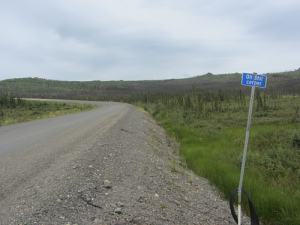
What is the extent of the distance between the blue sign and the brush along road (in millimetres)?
2753

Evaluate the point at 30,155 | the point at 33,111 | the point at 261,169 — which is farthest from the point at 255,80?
the point at 33,111

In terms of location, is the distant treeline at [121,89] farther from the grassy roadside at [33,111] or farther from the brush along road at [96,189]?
the brush along road at [96,189]

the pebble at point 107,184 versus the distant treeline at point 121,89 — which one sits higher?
the distant treeline at point 121,89

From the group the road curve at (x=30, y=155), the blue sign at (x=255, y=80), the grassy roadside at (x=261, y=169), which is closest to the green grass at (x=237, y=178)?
the grassy roadside at (x=261, y=169)

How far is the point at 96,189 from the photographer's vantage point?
384cm

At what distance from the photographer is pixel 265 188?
540 cm

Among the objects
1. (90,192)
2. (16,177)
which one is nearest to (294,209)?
(90,192)

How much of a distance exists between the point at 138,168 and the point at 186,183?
1.46 metres

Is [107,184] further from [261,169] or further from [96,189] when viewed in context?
[261,169]

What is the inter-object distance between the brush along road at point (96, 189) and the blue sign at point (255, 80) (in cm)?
275

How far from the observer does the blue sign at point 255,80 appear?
3483 mm

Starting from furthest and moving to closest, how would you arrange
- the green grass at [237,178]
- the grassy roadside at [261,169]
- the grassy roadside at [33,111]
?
the grassy roadside at [33,111] < the grassy roadside at [261,169] < the green grass at [237,178]

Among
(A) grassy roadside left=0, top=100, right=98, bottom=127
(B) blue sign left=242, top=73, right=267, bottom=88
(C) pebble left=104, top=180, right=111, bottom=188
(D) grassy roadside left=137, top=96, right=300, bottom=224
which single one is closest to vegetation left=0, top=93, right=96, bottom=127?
(A) grassy roadside left=0, top=100, right=98, bottom=127

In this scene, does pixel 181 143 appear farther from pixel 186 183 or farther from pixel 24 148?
pixel 24 148
